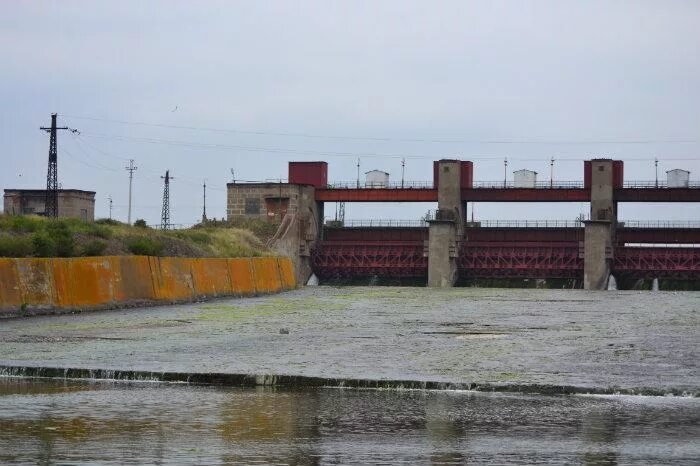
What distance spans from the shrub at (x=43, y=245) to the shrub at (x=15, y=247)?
15cm

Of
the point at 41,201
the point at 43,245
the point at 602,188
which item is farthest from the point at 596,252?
the point at 43,245

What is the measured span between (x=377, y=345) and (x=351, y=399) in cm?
886

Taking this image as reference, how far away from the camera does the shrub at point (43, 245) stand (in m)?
35.1

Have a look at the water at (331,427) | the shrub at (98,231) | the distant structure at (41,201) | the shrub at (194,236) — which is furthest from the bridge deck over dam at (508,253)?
the water at (331,427)

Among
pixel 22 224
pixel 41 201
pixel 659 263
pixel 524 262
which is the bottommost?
pixel 524 262

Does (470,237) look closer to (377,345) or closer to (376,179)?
(376,179)

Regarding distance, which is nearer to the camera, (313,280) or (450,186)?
(450,186)

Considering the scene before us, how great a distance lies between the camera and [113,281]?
37531 mm

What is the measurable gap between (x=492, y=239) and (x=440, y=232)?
340 inches

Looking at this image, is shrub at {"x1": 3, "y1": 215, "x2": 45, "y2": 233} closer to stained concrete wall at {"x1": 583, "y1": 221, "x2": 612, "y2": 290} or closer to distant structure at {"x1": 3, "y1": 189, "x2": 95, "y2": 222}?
stained concrete wall at {"x1": 583, "y1": 221, "x2": 612, "y2": 290}

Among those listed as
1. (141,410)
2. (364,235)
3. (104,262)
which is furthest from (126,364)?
(364,235)

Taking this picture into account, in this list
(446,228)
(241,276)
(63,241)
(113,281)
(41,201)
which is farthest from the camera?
(41,201)

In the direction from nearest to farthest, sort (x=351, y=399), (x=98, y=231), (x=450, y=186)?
(x=351, y=399), (x=98, y=231), (x=450, y=186)

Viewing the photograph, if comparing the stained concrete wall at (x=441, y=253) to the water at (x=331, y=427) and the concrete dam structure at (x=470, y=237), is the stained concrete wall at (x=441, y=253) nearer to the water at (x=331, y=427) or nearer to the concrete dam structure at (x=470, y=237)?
the concrete dam structure at (x=470, y=237)
